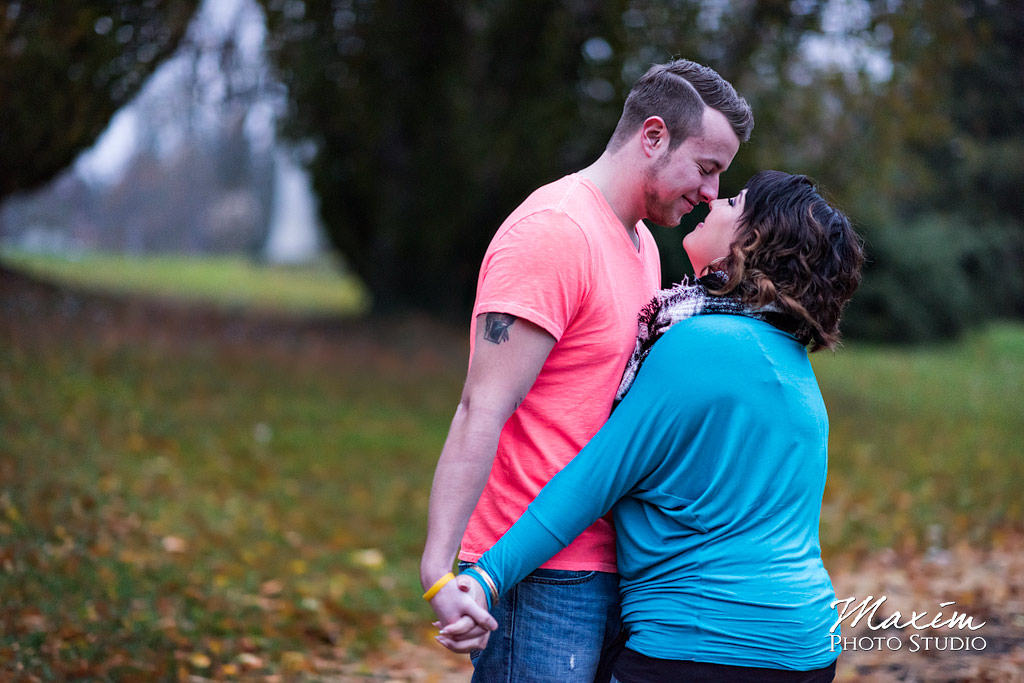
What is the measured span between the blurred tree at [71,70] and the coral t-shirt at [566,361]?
6267 millimetres

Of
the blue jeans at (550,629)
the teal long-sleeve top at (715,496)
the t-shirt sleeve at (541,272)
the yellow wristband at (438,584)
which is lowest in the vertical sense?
the blue jeans at (550,629)

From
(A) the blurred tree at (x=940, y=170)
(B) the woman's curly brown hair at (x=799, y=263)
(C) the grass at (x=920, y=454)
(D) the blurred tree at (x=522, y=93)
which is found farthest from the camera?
(A) the blurred tree at (x=940, y=170)

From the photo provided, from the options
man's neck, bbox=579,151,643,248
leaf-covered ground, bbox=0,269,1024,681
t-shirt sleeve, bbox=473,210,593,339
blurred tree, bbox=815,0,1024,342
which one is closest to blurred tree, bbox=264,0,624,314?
leaf-covered ground, bbox=0,269,1024,681

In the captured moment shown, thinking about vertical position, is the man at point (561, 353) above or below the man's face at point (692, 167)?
below

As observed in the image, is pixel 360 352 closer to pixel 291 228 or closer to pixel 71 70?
pixel 71 70

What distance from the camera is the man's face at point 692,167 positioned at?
2354mm

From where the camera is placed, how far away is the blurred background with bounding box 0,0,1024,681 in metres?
5.38

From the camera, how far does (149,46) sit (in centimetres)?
997

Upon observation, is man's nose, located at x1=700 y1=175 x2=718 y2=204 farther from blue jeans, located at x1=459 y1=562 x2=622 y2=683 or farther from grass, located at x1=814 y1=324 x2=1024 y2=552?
grass, located at x1=814 y1=324 x2=1024 y2=552

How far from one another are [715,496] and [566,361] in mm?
454

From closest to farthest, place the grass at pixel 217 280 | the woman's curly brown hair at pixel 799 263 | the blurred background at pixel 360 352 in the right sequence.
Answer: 1. the woman's curly brown hair at pixel 799 263
2. the blurred background at pixel 360 352
3. the grass at pixel 217 280

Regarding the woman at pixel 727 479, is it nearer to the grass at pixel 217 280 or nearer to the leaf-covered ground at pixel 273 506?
the leaf-covered ground at pixel 273 506

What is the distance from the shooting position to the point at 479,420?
211cm

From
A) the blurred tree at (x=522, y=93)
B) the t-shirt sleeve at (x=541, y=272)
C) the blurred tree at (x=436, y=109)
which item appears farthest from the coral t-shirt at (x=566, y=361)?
the blurred tree at (x=436, y=109)
